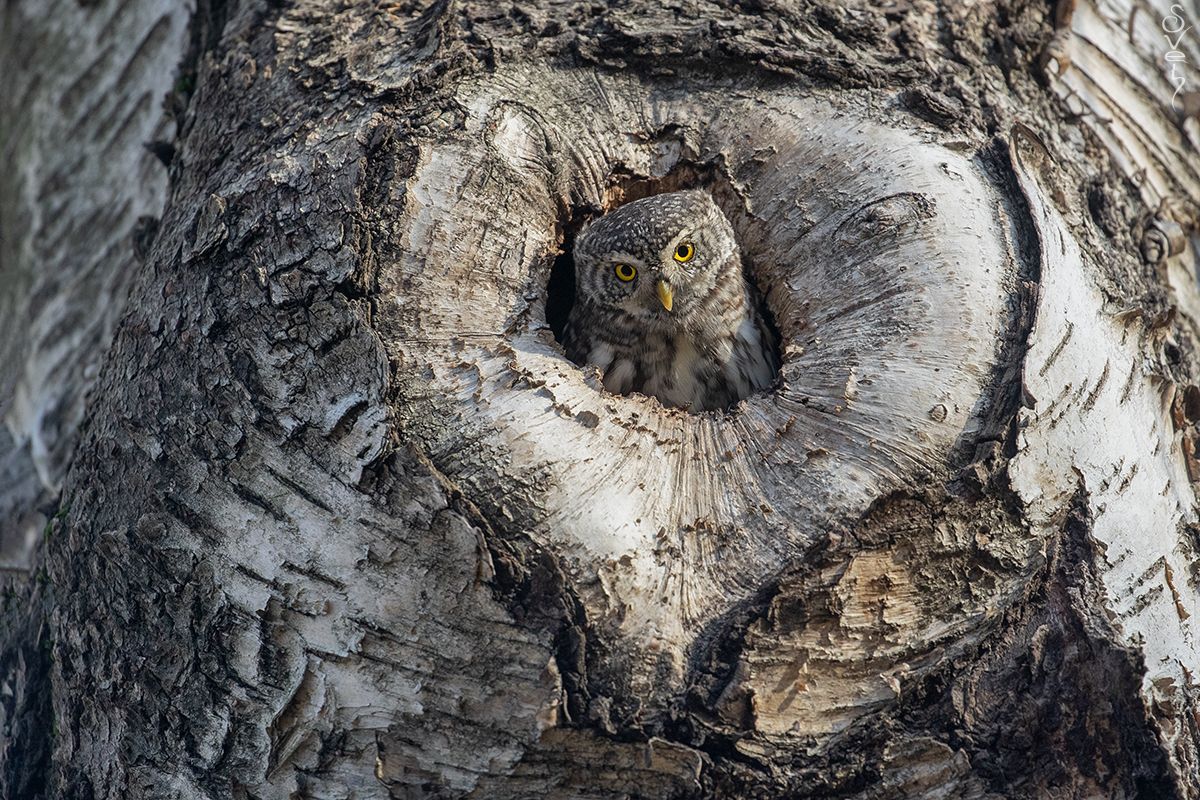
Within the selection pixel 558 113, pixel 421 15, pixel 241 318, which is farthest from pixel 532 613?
pixel 421 15

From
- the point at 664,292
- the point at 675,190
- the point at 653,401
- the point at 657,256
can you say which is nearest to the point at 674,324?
the point at 664,292

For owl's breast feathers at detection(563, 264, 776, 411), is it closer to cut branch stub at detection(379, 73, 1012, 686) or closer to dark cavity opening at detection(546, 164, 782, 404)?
dark cavity opening at detection(546, 164, 782, 404)

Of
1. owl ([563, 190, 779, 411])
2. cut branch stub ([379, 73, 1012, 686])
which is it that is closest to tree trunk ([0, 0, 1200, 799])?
cut branch stub ([379, 73, 1012, 686])

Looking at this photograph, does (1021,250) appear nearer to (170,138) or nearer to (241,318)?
(241,318)

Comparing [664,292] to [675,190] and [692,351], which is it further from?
[675,190]

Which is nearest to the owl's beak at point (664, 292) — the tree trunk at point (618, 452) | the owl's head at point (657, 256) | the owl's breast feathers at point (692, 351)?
the owl's head at point (657, 256)

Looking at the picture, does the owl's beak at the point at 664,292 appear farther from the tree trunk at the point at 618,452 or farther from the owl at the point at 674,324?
the tree trunk at the point at 618,452
